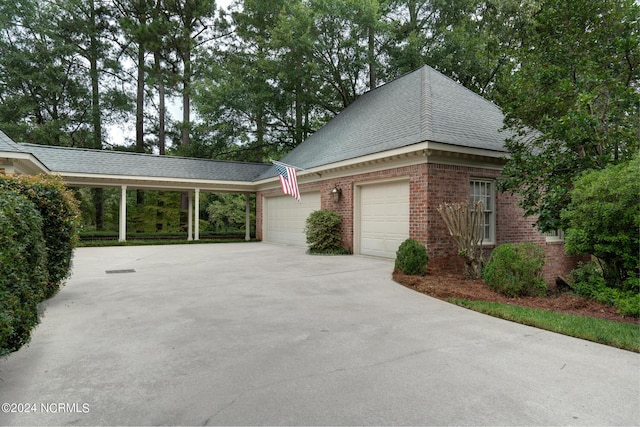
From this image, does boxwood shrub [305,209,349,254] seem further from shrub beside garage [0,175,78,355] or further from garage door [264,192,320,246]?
shrub beside garage [0,175,78,355]

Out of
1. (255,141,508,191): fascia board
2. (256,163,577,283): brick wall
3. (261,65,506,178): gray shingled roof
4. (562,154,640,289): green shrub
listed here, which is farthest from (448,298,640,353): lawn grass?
(261,65,506,178): gray shingled roof

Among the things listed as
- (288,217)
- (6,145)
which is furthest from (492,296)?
(6,145)

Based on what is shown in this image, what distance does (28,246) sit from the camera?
367cm

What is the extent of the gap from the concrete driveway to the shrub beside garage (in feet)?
1.07

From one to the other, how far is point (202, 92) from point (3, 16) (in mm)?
14509

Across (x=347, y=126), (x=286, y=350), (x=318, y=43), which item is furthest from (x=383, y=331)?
(x=318, y=43)

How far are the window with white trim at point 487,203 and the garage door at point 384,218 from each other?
196 centimetres

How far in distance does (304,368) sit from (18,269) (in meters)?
2.81

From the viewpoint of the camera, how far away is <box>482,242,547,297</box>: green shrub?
5.44m

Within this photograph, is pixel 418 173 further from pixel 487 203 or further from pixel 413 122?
pixel 487 203

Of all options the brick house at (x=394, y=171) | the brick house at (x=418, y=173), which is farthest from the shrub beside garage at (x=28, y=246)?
the brick house at (x=418, y=173)

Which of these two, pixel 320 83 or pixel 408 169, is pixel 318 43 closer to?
pixel 320 83

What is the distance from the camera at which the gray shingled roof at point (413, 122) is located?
30.0 ft

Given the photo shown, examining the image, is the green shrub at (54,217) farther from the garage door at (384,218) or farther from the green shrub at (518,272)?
the garage door at (384,218)
